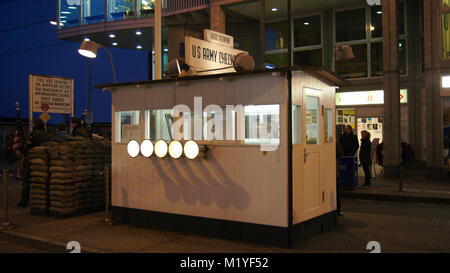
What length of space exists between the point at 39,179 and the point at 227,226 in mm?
4950

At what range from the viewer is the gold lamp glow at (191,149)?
7437 mm

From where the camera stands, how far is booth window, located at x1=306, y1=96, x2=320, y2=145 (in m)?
7.70

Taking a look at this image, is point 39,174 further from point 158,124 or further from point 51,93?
point 51,93

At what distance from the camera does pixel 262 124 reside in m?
7.21

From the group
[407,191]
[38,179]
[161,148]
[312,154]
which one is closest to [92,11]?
[38,179]

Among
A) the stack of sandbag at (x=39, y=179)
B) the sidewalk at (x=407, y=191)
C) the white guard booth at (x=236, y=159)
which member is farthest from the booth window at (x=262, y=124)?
the sidewalk at (x=407, y=191)

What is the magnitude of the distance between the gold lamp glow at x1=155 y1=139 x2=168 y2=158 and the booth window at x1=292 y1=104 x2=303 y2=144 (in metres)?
2.25

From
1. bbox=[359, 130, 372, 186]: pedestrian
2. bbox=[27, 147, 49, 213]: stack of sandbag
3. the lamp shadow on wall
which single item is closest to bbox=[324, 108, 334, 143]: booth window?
the lamp shadow on wall

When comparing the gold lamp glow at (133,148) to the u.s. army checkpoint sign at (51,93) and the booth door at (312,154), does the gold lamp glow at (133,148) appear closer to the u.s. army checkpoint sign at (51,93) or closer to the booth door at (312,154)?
the booth door at (312,154)

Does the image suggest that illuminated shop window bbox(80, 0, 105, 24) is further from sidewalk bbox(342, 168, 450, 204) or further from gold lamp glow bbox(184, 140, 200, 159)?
gold lamp glow bbox(184, 140, 200, 159)

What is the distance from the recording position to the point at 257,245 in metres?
7.06

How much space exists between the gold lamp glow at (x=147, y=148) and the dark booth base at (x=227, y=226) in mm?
1149

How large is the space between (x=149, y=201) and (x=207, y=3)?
14.8 metres

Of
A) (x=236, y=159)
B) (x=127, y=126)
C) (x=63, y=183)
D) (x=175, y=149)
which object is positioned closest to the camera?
(x=236, y=159)
